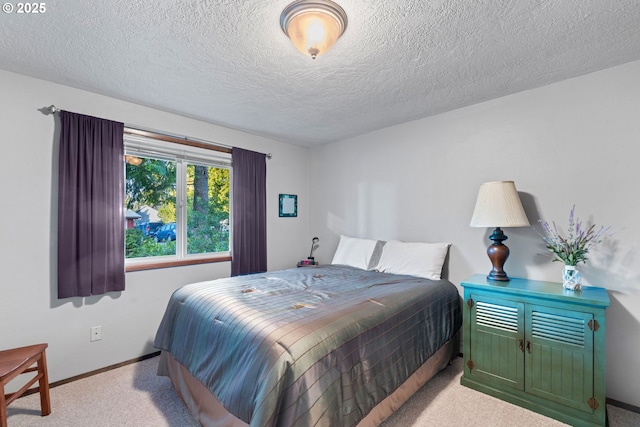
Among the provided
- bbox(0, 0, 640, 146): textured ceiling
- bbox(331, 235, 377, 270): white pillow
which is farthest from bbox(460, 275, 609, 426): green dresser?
bbox(0, 0, 640, 146): textured ceiling

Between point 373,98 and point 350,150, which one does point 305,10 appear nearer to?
point 373,98

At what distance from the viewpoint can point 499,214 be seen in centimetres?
219

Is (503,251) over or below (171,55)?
below

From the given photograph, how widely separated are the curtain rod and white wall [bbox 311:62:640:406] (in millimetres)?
1795

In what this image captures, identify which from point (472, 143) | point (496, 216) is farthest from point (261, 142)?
point (496, 216)

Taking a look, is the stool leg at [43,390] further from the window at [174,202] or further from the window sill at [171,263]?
the window at [174,202]

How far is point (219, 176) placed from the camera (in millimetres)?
3369

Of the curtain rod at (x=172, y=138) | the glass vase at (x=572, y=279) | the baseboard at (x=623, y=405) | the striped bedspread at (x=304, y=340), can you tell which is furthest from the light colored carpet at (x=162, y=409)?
the curtain rod at (x=172, y=138)

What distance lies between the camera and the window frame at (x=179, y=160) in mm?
2691

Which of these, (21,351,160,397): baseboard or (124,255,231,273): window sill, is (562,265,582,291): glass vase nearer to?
(124,255,231,273): window sill

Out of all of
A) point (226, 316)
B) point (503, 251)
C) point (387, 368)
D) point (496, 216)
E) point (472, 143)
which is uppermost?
point (472, 143)

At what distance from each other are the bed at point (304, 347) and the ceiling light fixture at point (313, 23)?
1.49 meters

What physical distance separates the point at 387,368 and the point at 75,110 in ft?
10.2

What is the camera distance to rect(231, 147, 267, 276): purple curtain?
3.34 metres
